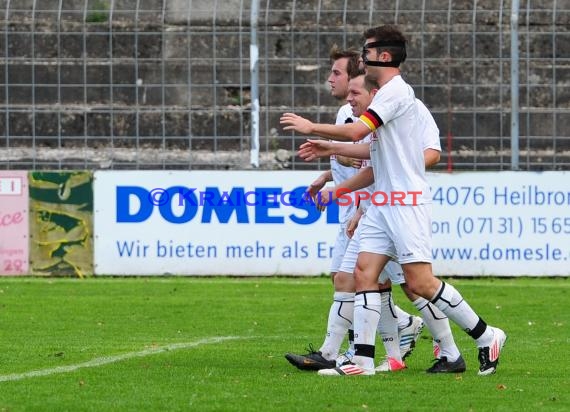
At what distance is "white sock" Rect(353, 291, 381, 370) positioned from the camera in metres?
8.70

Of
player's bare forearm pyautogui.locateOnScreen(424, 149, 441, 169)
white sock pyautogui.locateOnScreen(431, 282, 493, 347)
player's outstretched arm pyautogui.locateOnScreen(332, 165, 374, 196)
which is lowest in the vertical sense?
white sock pyautogui.locateOnScreen(431, 282, 493, 347)

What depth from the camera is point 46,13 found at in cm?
1853

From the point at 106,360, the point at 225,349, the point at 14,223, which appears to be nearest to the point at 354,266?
the point at 225,349

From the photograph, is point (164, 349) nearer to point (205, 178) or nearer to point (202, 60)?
point (205, 178)

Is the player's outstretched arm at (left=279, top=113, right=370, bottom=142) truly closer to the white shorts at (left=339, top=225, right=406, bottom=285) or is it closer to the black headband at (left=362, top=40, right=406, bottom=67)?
the black headband at (left=362, top=40, right=406, bottom=67)

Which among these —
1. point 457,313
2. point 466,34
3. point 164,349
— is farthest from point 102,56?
point 457,313

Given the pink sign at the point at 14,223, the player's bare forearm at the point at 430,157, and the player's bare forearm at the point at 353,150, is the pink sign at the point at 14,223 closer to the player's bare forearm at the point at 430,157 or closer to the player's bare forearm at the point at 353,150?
the player's bare forearm at the point at 430,157

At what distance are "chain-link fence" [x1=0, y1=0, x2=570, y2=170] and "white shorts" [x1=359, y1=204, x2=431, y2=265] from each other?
925cm

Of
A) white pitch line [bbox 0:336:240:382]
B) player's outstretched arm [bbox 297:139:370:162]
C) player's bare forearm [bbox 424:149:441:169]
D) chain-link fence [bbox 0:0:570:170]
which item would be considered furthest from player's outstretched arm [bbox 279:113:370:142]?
chain-link fence [bbox 0:0:570:170]

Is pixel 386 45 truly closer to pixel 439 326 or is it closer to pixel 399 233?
pixel 399 233

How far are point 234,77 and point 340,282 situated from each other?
9481 mm

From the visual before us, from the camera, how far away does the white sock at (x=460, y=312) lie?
8664 millimetres

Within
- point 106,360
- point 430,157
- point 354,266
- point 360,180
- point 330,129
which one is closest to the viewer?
point 330,129

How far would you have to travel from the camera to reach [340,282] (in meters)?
9.45
